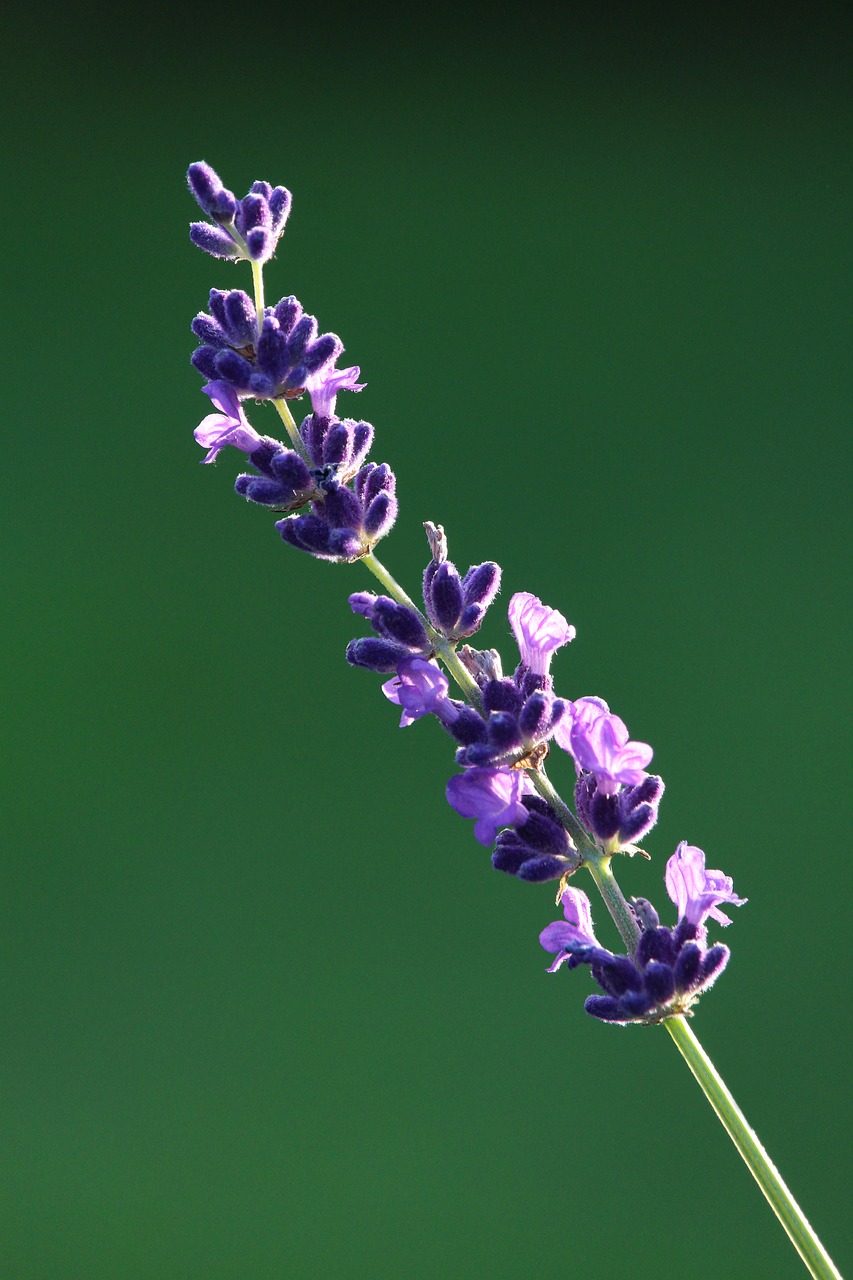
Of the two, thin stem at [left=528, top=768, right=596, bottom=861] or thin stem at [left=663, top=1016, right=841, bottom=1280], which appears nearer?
thin stem at [left=663, top=1016, right=841, bottom=1280]

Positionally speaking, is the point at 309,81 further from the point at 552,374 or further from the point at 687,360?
the point at 687,360

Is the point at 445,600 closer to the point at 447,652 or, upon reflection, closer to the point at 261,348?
the point at 447,652

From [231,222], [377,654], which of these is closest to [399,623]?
[377,654]

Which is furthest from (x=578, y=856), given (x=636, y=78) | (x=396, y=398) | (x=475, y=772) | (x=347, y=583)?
(x=636, y=78)

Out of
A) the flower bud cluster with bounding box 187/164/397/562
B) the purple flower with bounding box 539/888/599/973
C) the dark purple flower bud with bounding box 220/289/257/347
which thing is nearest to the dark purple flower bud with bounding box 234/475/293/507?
the flower bud cluster with bounding box 187/164/397/562

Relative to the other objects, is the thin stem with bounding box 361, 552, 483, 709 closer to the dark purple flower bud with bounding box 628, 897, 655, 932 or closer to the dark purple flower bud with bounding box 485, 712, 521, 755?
the dark purple flower bud with bounding box 485, 712, 521, 755

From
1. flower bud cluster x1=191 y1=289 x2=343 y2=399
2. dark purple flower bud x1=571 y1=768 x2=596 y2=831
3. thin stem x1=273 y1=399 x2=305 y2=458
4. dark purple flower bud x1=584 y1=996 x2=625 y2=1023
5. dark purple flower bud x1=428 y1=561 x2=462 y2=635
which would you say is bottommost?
dark purple flower bud x1=584 y1=996 x2=625 y2=1023
